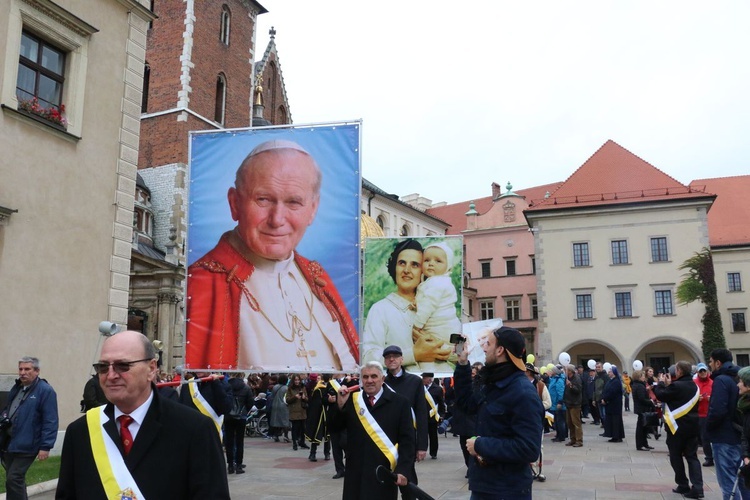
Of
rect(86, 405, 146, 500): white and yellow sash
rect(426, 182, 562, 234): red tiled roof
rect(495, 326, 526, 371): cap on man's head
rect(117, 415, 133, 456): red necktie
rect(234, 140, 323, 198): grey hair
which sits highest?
rect(426, 182, 562, 234): red tiled roof

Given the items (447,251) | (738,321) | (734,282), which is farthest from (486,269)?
(447,251)

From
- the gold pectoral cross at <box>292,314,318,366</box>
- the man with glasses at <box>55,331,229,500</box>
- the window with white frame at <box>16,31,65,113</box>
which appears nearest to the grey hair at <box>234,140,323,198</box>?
Result: the gold pectoral cross at <box>292,314,318,366</box>

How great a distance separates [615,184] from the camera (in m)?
46.7

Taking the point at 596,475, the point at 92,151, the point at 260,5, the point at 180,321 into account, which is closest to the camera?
the point at 596,475

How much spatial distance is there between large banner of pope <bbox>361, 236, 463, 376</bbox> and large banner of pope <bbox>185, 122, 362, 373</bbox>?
27.0ft

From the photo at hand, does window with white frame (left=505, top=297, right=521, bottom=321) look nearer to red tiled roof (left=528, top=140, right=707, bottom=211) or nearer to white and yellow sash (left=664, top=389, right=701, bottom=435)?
red tiled roof (left=528, top=140, right=707, bottom=211)

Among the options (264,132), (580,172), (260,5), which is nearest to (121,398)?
(264,132)

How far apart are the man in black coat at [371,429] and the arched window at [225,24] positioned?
35612 millimetres

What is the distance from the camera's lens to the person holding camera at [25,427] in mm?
7441

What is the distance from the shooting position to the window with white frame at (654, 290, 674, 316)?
43031 millimetres

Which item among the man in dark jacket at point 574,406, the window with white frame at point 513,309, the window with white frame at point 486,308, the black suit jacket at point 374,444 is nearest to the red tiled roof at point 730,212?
the window with white frame at point 513,309

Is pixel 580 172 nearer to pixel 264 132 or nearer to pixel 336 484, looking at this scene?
pixel 336 484

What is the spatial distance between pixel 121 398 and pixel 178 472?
392 mm

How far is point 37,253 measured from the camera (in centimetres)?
1290
